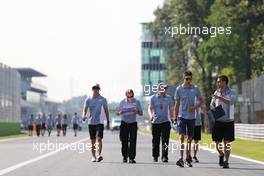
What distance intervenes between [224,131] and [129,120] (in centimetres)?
282

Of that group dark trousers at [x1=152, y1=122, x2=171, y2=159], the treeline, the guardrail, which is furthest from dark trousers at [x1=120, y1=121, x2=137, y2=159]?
the treeline

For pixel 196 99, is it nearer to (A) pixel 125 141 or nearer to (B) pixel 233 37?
(A) pixel 125 141

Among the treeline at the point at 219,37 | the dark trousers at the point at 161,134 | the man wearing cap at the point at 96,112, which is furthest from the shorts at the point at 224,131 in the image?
the treeline at the point at 219,37

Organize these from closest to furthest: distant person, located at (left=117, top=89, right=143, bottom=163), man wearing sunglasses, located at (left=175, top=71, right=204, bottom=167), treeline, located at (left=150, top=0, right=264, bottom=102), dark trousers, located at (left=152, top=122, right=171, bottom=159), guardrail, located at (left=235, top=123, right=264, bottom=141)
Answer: man wearing sunglasses, located at (left=175, top=71, right=204, bottom=167) → dark trousers, located at (left=152, top=122, right=171, bottom=159) → distant person, located at (left=117, top=89, right=143, bottom=163) → guardrail, located at (left=235, top=123, right=264, bottom=141) → treeline, located at (left=150, top=0, right=264, bottom=102)

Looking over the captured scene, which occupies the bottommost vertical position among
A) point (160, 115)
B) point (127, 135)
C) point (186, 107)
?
point (127, 135)

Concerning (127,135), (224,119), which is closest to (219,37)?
(127,135)

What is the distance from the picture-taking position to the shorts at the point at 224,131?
1598cm

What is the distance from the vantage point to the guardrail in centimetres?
3628

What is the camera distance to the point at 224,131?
52.7 feet

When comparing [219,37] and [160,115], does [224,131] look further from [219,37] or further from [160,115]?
[219,37]

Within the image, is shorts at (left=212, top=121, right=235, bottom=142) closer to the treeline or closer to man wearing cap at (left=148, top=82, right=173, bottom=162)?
man wearing cap at (left=148, top=82, right=173, bottom=162)

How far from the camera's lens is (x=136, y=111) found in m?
18.0

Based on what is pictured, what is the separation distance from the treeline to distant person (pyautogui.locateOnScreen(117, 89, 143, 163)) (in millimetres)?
39572

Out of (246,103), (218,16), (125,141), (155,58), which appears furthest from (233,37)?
(155,58)
